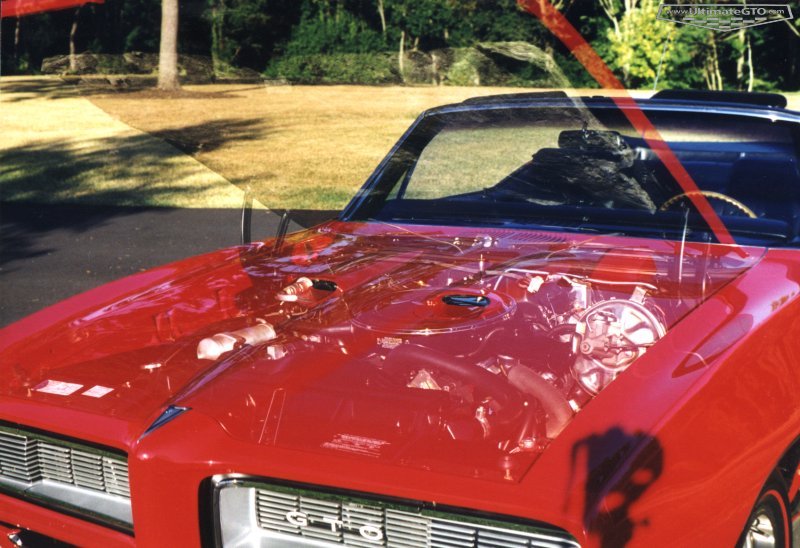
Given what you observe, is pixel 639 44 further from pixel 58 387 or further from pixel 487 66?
pixel 58 387

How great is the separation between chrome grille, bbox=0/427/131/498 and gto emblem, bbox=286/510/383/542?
42 centimetres

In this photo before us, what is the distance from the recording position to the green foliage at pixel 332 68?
9.68 ft

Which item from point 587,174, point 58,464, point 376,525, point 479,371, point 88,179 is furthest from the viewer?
point 88,179

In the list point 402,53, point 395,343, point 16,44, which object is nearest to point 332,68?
point 402,53

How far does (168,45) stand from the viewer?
2.87 meters

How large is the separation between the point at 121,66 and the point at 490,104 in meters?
1.22

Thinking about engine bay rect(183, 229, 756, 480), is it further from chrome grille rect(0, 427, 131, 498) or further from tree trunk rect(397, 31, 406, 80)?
tree trunk rect(397, 31, 406, 80)

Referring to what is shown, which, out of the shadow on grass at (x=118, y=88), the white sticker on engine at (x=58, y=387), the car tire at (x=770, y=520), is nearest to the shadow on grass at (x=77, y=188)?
the shadow on grass at (x=118, y=88)

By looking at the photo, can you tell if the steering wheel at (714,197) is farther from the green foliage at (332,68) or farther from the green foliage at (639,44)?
the green foliage at (332,68)

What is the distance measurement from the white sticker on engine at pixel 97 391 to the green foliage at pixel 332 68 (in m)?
1.29

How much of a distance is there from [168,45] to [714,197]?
1800 millimetres

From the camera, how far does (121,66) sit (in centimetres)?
295

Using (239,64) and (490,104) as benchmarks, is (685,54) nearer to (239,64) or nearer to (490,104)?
(490,104)

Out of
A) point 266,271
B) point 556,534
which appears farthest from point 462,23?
point 556,534
